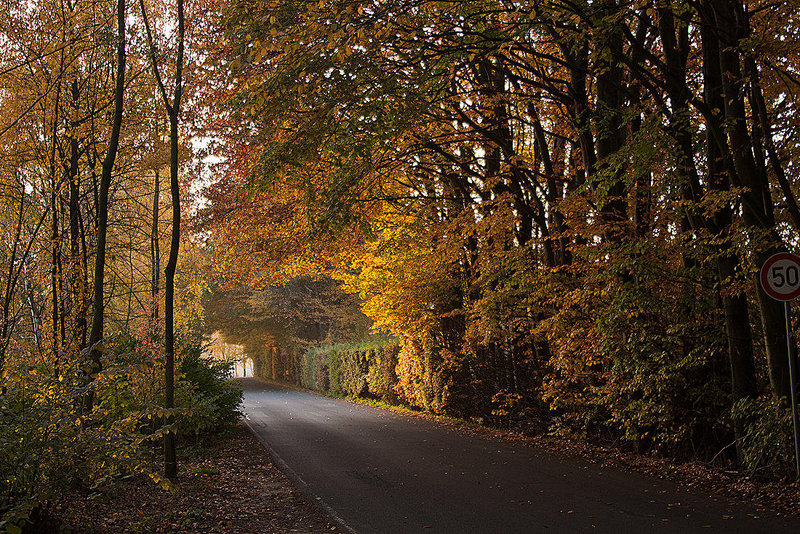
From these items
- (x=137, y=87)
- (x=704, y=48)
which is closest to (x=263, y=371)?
(x=137, y=87)

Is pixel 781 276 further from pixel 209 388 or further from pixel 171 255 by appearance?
pixel 209 388

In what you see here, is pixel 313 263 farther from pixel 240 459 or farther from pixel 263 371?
pixel 263 371

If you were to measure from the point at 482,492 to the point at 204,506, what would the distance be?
351 centimetres

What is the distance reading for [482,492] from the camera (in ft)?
26.4

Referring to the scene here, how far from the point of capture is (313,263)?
2009cm

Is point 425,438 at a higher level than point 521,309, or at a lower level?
lower

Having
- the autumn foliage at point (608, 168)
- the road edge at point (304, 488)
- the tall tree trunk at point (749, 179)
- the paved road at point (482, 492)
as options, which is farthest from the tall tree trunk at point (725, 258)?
the road edge at point (304, 488)

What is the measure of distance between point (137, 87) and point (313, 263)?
1020 centimetres

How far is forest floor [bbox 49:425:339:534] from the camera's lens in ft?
20.8

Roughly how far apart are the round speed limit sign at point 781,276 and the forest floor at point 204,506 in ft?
19.2

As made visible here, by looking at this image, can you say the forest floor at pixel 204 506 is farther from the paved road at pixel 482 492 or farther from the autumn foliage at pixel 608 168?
the autumn foliage at pixel 608 168

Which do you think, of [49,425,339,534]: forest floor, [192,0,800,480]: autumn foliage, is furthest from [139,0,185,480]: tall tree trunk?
[192,0,800,480]: autumn foliage

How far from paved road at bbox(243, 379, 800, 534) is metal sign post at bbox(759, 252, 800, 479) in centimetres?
131

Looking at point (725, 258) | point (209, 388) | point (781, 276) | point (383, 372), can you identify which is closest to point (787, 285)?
point (781, 276)
